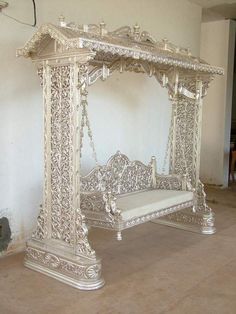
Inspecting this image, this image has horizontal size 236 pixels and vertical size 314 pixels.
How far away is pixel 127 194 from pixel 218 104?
369 cm

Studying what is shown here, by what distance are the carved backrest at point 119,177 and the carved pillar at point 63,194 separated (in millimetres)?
494

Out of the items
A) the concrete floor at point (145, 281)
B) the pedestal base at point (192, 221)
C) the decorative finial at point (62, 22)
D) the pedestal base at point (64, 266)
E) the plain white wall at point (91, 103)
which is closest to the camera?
the concrete floor at point (145, 281)

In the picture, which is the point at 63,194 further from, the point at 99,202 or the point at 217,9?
the point at 217,9

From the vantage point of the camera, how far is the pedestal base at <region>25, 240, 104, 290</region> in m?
3.13

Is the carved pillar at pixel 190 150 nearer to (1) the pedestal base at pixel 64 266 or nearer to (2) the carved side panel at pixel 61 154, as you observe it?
(2) the carved side panel at pixel 61 154

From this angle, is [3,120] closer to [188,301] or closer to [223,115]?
[188,301]

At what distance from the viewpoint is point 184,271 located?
3.50 metres

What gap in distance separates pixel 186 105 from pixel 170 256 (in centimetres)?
181

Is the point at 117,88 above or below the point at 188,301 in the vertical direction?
above

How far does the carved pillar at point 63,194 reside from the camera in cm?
317

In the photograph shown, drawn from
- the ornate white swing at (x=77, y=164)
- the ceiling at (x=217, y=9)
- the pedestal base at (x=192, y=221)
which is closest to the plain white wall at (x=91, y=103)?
the ceiling at (x=217, y=9)

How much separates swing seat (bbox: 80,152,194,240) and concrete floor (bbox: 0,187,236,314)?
0.39m

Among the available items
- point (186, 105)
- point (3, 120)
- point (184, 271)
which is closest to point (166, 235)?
point (184, 271)

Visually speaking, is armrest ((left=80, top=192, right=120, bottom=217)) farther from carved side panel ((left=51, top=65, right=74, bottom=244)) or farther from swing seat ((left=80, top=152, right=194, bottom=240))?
carved side panel ((left=51, top=65, right=74, bottom=244))
